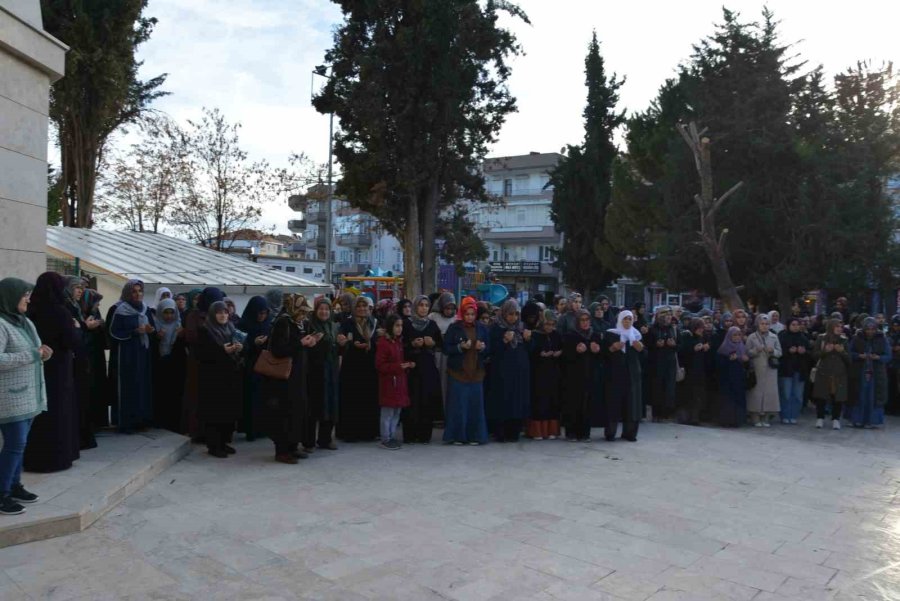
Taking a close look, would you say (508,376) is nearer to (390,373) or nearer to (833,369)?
(390,373)

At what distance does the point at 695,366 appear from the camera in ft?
35.7

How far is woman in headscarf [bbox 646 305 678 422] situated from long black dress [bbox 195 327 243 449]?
611cm

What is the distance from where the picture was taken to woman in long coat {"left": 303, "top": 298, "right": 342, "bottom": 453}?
7.81 metres

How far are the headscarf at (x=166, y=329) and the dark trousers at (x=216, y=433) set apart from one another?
4.42 feet

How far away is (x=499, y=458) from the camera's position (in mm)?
7926

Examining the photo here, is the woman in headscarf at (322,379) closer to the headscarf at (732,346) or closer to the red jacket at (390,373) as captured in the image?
the red jacket at (390,373)

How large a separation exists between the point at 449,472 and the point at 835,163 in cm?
1926

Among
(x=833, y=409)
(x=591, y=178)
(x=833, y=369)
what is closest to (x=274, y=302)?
(x=833, y=369)

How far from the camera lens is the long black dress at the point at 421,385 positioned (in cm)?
862

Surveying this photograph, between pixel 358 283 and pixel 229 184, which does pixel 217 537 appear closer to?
pixel 229 184

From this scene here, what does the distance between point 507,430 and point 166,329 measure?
4294mm

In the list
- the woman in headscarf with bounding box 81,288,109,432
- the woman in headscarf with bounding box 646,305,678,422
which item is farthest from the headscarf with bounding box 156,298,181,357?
the woman in headscarf with bounding box 646,305,678,422

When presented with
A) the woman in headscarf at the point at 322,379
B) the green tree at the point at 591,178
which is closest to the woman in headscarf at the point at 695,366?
the woman in headscarf at the point at 322,379

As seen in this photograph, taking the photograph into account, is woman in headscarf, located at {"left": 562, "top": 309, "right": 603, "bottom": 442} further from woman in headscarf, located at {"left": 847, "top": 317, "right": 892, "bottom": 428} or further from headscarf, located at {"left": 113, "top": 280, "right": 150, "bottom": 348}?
headscarf, located at {"left": 113, "top": 280, "right": 150, "bottom": 348}
